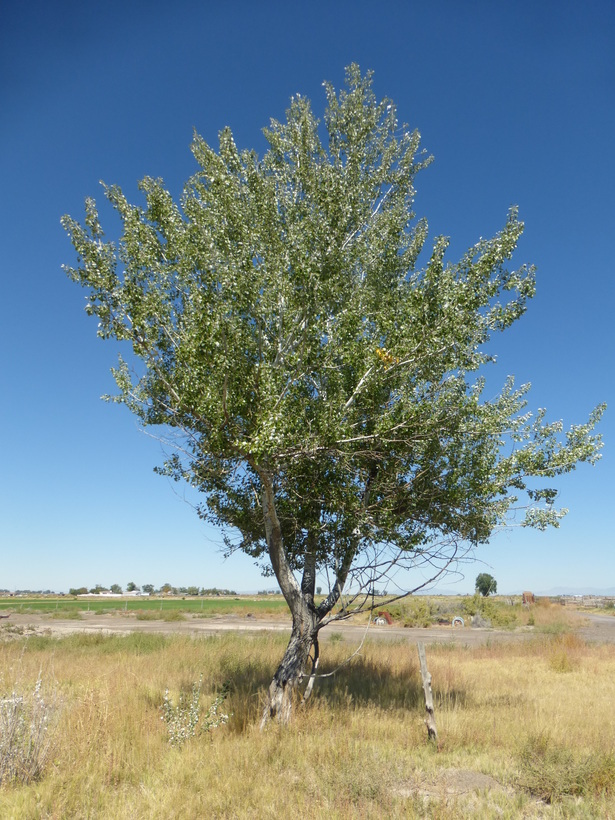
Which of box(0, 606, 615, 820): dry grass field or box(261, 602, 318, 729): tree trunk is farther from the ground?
box(261, 602, 318, 729): tree trunk

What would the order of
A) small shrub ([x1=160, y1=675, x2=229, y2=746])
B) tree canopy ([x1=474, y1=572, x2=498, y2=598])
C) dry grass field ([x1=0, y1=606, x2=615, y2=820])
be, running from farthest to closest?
tree canopy ([x1=474, y1=572, x2=498, y2=598])
small shrub ([x1=160, y1=675, x2=229, y2=746])
dry grass field ([x1=0, y1=606, x2=615, y2=820])

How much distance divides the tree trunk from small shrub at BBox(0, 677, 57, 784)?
3.41 m

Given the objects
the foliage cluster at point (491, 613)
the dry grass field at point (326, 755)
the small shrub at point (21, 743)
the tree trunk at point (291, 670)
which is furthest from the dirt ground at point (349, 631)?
the small shrub at point (21, 743)

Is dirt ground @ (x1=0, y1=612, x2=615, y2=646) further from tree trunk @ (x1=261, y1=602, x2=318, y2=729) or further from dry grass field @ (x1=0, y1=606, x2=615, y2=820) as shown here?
tree trunk @ (x1=261, y1=602, x2=318, y2=729)

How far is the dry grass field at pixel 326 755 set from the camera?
6570 millimetres

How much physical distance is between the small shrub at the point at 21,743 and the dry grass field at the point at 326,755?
102 mm

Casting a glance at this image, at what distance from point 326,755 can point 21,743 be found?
4.18 meters

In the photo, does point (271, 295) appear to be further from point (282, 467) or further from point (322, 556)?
point (322, 556)

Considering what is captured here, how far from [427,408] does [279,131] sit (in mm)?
7681

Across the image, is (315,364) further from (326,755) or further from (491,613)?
(491,613)

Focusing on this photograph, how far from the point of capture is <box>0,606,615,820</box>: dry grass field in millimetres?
6570

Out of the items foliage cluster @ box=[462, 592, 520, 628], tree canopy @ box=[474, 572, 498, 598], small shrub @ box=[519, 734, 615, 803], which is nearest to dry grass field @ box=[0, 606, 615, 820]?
small shrub @ box=[519, 734, 615, 803]

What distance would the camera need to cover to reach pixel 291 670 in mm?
9945

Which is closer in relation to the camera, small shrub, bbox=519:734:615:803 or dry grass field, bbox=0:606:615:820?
dry grass field, bbox=0:606:615:820
